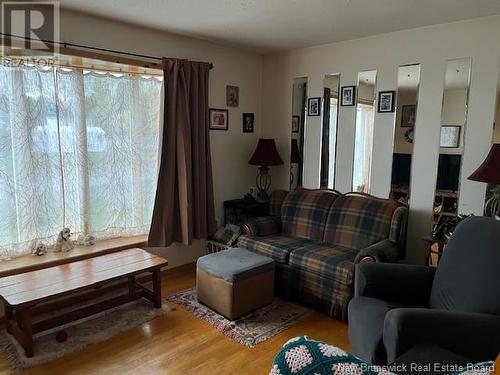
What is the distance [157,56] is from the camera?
3.35 meters

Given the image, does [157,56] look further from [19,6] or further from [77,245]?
[77,245]

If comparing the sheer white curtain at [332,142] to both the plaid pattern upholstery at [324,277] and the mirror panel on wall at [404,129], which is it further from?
the plaid pattern upholstery at [324,277]

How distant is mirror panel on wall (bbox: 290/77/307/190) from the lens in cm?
395

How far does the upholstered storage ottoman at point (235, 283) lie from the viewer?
2643 mm

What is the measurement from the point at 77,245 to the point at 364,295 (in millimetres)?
2426

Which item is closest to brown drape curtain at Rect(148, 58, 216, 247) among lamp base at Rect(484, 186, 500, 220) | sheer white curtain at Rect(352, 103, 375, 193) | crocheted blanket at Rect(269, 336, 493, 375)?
sheer white curtain at Rect(352, 103, 375, 193)

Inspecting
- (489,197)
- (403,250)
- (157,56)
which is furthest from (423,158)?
(157,56)

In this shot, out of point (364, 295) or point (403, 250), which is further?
point (403, 250)

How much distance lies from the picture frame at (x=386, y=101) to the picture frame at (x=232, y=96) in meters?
1.58

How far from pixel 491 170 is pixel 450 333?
1.31 meters

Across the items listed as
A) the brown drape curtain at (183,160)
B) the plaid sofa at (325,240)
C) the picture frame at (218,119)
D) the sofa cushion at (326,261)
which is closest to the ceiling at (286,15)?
the brown drape curtain at (183,160)

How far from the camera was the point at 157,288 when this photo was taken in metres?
2.85

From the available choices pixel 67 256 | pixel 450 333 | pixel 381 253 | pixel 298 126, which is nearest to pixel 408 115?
pixel 298 126

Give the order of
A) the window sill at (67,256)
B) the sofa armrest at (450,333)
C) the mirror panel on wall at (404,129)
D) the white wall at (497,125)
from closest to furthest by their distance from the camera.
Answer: the sofa armrest at (450,333) → the window sill at (67,256) → the white wall at (497,125) → the mirror panel on wall at (404,129)
